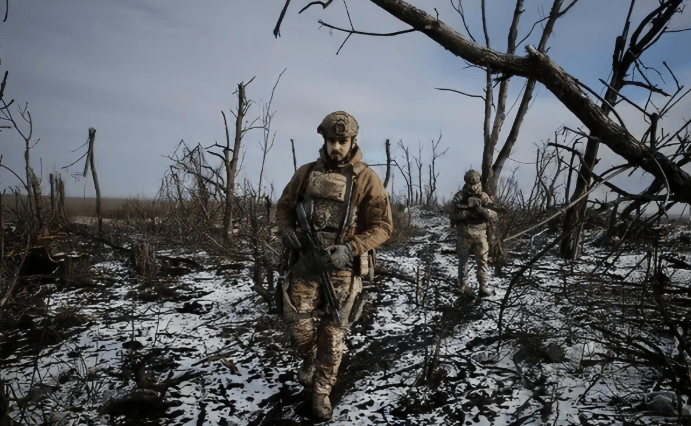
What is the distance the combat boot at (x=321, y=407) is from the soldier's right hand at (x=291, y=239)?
105 centimetres

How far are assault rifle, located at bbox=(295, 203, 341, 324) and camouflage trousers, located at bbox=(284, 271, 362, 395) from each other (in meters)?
0.07

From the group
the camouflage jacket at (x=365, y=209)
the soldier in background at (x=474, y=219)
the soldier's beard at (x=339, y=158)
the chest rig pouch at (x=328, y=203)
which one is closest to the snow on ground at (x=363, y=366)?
the soldier in background at (x=474, y=219)

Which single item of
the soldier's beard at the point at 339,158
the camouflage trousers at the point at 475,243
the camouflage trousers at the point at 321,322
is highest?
the soldier's beard at the point at 339,158

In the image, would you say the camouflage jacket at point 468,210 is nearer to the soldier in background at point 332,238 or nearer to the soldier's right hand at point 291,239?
the soldier in background at point 332,238

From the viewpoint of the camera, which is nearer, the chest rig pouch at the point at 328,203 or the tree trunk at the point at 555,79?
the tree trunk at the point at 555,79

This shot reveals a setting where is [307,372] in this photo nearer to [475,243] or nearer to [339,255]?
[339,255]

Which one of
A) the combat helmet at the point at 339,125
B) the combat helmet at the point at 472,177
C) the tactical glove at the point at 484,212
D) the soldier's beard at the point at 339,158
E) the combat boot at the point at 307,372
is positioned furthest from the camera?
the combat helmet at the point at 472,177

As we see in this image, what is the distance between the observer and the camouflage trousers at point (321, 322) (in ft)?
9.29

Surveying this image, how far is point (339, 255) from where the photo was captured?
2758 mm

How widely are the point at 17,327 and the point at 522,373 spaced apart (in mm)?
5326

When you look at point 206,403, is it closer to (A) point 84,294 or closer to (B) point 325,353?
(B) point 325,353

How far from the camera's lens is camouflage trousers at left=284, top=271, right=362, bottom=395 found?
9.29 feet

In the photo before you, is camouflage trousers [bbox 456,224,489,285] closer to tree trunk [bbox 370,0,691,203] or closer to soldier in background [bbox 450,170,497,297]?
soldier in background [bbox 450,170,497,297]

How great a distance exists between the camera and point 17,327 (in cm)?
448
